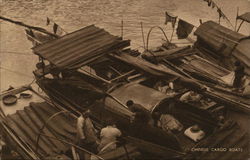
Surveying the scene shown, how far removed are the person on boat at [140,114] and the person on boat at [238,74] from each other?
11.4 ft

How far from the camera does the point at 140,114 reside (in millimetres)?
7867

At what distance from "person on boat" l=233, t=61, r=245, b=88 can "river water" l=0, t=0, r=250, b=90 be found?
6251 millimetres

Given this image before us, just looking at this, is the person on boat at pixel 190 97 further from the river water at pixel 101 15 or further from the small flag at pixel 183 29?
the river water at pixel 101 15

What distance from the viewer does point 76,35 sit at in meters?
10.9

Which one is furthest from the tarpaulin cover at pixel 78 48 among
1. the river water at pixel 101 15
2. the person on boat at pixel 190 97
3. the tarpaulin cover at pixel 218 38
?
the river water at pixel 101 15

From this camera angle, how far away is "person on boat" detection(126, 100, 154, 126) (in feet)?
25.9

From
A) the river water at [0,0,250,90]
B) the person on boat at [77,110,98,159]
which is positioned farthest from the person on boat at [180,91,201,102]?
the river water at [0,0,250,90]

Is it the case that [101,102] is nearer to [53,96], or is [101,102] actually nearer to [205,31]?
[53,96]

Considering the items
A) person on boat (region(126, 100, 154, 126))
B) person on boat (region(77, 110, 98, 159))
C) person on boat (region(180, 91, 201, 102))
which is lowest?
person on boat (region(77, 110, 98, 159))

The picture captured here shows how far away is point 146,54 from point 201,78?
192 centimetres

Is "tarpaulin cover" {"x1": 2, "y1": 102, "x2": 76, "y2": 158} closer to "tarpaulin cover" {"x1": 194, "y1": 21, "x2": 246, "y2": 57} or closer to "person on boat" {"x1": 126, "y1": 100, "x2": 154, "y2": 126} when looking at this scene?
"person on boat" {"x1": 126, "y1": 100, "x2": 154, "y2": 126}

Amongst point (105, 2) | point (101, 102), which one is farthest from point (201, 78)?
point (105, 2)

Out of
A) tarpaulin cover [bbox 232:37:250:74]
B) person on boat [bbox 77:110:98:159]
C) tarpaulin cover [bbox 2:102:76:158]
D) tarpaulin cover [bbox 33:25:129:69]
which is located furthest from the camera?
tarpaulin cover [bbox 232:37:250:74]

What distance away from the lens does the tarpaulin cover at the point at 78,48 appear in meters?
9.70
